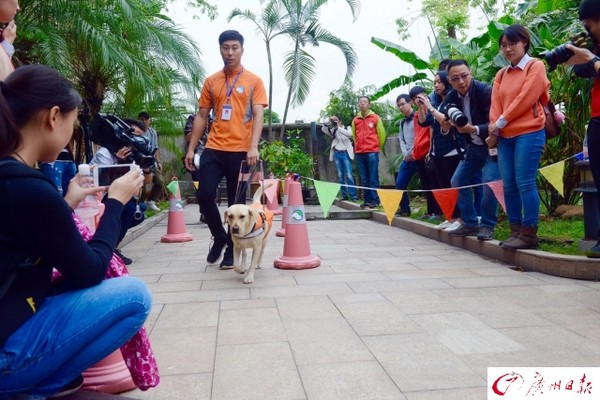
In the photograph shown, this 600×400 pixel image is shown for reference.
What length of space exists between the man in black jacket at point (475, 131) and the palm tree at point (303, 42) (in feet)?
34.0

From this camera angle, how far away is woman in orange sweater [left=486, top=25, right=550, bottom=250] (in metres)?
5.02

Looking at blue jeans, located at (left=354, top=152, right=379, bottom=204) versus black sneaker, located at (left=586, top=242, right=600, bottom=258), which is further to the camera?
blue jeans, located at (left=354, top=152, right=379, bottom=204)

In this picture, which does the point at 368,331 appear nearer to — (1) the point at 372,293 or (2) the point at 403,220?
(1) the point at 372,293

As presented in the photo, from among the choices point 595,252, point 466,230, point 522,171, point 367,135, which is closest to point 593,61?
point 522,171

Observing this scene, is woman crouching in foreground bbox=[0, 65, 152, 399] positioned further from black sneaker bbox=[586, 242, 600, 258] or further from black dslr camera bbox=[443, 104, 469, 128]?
black dslr camera bbox=[443, 104, 469, 128]

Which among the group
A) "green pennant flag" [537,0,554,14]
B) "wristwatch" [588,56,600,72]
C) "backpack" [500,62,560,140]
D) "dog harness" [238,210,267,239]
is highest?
"green pennant flag" [537,0,554,14]

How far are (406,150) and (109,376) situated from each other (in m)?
7.60

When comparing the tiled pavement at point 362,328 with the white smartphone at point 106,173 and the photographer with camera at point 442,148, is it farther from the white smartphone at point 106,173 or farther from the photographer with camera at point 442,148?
the photographer with camera at point 442,148

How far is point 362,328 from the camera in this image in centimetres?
338

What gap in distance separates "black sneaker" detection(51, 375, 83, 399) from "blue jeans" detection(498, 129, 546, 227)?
414cm

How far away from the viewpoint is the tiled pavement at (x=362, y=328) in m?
2.55

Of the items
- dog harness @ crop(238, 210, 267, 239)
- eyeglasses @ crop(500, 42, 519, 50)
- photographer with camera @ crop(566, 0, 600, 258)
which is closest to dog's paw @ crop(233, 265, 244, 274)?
dog harness @ crop(238, 210, 267, 239)

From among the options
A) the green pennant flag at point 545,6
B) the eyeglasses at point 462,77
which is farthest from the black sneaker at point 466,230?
the green pennant flag at point 545,6

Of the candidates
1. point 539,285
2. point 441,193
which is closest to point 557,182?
point 441,193
